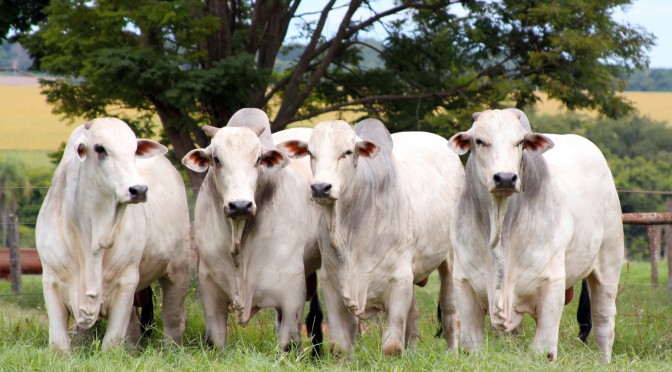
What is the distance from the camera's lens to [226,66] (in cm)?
1293

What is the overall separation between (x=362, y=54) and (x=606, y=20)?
3867 millimetres

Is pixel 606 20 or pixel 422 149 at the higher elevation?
pixel 606 20

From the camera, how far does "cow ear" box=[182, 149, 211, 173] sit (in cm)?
720

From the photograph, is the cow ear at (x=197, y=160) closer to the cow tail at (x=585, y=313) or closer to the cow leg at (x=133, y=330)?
the cow leg at (x=133, y=330)

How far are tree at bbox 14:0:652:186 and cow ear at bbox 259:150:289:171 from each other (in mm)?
5538

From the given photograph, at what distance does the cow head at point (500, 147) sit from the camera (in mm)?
6262

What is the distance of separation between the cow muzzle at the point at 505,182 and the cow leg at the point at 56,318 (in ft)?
9.66

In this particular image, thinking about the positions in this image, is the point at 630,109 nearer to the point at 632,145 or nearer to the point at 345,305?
the point at 345,305

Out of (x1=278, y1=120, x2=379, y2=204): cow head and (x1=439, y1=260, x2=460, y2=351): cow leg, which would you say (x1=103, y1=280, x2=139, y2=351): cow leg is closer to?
(x1=278, y1=120, x2=379, y2=204): cow head

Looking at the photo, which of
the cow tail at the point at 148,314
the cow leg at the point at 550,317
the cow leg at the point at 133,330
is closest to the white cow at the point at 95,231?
the cow leg at the point at 133,330

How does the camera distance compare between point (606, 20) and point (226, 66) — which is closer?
point (226, 66)

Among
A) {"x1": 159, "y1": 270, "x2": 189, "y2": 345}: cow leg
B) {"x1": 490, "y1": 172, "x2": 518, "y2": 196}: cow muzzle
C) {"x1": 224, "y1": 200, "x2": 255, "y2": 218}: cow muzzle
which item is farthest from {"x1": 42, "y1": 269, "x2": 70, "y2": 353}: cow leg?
{"x1": 490, "y1": 172, "x2": 518, "y2": 196}: cow muzzle

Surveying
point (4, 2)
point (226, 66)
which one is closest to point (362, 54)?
point (226, 66)

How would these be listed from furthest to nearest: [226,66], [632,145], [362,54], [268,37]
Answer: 1. [632,145]
2. [362,54]
3. [268,37]
4. [226,66]
